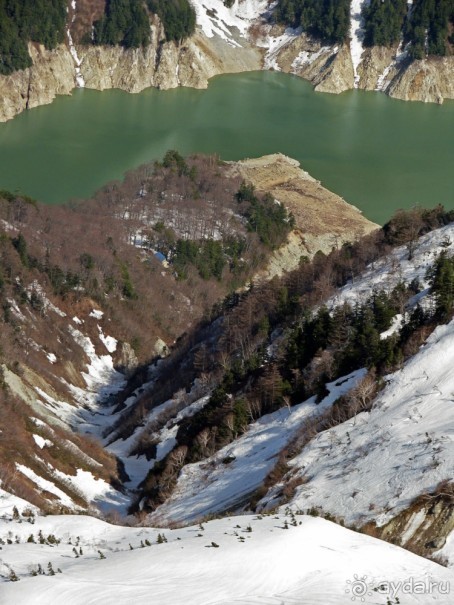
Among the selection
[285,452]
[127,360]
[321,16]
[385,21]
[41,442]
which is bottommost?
[127,360]

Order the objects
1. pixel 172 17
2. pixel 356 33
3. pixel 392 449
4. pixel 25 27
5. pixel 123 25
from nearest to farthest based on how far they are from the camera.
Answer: pixel 392 449, pixel 25 27, pixel 123 25, pixel 172 17, pixel 356 33

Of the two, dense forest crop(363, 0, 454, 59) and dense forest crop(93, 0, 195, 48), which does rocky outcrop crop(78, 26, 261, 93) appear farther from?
dense forest crop(363, 0, 454, 59)

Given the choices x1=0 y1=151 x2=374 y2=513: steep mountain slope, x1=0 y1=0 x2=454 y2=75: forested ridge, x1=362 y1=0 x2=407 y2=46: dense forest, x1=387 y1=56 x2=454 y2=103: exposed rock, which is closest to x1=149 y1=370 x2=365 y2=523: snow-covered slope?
x1=0 y1=151 x2=374 y2=513: steep mountain slope

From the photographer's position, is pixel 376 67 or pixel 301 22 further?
pixel 301 22

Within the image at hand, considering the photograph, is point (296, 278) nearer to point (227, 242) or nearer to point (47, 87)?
point (227, 242)

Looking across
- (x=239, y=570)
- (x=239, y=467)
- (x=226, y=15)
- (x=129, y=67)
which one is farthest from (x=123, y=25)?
→ (x=239, y=570)

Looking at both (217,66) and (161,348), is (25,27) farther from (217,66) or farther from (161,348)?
(161,348)

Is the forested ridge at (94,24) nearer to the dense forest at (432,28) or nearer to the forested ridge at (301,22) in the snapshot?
the forested ridge at (301,22)
